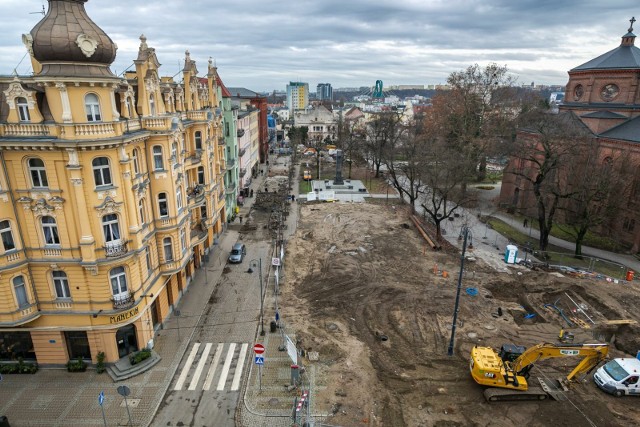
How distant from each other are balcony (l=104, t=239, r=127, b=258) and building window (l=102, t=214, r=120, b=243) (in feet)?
0.59

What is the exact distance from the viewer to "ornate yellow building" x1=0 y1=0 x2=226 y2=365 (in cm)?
1847

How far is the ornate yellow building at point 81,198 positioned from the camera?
1847 centimetres

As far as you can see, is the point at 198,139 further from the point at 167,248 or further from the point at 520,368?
the point at 520,368

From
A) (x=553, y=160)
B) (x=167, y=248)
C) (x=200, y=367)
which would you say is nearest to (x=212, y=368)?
(x=200, y=367)

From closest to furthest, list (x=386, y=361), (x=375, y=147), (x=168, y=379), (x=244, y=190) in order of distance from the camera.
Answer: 1. (x=168, y=379)
2. (x=386, y=361)
3. (x=244, y=190)
4. (x=375, y=147)

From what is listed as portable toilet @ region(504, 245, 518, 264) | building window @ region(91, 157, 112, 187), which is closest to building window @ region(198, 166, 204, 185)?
building window @ region(91, 157, 112, 187)

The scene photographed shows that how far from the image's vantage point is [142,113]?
23516 mm

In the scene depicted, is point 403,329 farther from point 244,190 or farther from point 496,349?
point 244,190

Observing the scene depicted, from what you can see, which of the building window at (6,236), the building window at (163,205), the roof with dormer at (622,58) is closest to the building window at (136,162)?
the building window at (163,205)

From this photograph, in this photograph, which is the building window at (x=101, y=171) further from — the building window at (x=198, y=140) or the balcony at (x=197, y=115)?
the building window at (x=198, y=140)

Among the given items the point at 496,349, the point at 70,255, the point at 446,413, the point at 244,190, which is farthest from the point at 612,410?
the point at 244,190

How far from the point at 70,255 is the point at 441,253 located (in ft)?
107

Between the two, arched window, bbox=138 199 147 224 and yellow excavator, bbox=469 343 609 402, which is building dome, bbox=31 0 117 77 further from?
yellow excavator, bbox=469 343 609 402

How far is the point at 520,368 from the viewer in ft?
69.5
